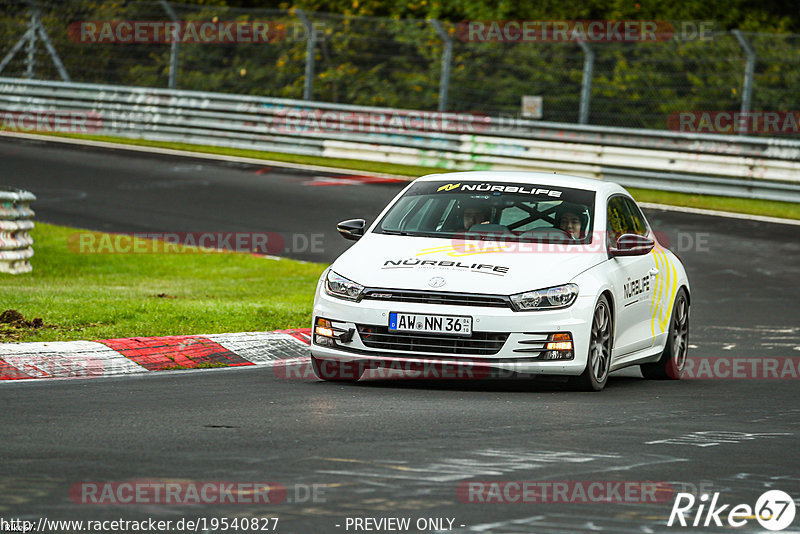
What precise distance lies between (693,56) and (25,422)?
811 inches

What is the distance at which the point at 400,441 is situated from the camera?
7.58 meters

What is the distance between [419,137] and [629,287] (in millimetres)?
18505

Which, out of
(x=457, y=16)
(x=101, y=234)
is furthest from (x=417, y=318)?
(x=457, y=16)

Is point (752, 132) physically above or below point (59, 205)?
above

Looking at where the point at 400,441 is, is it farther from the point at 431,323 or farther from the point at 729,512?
the point at 431,323

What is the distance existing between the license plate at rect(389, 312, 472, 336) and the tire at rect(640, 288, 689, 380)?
256 cm

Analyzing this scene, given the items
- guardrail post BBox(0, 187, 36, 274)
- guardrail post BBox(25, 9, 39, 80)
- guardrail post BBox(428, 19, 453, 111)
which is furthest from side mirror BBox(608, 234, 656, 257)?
guardrail post BBox(25, 9, 39, 80)

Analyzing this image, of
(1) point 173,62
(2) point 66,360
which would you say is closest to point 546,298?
(2) point 66,360

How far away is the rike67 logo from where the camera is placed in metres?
5.93

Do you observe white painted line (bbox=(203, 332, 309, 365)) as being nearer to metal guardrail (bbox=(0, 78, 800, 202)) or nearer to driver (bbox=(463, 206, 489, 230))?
driver (bbox=(463, 206, 489, 230))

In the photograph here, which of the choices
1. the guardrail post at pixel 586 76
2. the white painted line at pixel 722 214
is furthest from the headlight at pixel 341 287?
the guardrail post at pixel 586 76

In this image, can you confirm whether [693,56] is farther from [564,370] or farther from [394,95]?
[564,370]

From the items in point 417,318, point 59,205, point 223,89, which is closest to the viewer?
point 417,318

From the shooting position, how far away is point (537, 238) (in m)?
10.5
